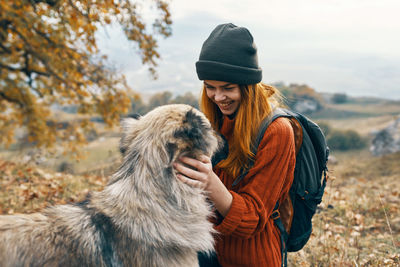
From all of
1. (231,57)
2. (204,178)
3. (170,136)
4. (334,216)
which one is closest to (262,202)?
(204,178)

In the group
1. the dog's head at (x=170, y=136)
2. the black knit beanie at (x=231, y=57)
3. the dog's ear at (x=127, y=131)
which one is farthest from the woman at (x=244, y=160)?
the dog's ear at (x=127, y=131)

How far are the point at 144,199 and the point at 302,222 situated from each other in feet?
5.62

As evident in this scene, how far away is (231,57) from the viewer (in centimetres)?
251

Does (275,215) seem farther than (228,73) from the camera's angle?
Yes

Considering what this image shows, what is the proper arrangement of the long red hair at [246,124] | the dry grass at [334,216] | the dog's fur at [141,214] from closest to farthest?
the dog's fur at [141,214] < the long red hair at [246,124] < the dry grass at [334,216]

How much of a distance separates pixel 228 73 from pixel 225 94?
0.83 feet

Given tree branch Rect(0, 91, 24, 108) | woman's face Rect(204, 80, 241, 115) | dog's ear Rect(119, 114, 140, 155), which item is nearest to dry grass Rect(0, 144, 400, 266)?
woman's face Rect(204, 80, 241, 115)

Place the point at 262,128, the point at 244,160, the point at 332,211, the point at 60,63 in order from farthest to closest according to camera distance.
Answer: the point at 60,63 → the point at 332,211 → the point at 244,160 → the point at 262,128

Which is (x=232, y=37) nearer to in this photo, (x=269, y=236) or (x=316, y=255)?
(x=269, y=236)

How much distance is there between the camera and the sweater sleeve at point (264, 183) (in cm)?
236

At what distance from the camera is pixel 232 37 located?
2.53 meters

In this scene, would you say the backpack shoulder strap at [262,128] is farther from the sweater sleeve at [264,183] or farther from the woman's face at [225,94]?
the woman's face at [225,94]

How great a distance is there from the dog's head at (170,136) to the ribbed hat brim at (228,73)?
513 millimetres

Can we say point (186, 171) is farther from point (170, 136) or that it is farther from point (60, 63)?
point (60, 63)
